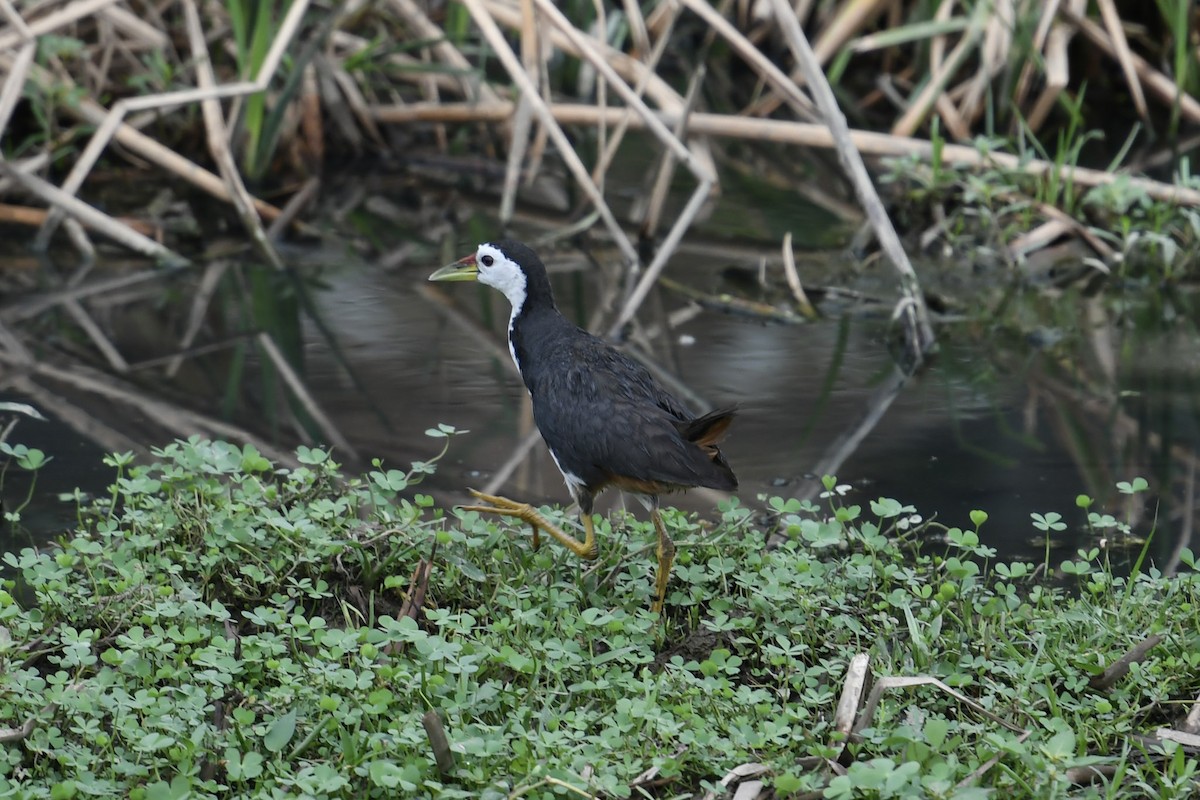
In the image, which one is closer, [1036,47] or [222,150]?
[222,150]

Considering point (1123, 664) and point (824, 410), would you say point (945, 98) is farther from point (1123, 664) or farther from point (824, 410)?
point (1123, 664)

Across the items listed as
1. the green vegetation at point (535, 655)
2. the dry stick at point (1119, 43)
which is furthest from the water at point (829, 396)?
the dry stick at point (1119, 43)

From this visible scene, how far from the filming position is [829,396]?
5.02 meters

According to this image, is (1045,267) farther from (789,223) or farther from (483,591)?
(483,591)

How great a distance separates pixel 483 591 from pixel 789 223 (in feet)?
13.6

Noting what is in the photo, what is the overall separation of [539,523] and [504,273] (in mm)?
780

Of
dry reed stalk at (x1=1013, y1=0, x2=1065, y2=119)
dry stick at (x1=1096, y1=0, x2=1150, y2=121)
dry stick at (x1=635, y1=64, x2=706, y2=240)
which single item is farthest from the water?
dry stick at (x1=1096, y1=0, x2=1150, y2=121)

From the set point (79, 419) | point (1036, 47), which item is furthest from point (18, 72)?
point (1036, 47)

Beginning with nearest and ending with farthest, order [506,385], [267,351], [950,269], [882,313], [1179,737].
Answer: [1179,737] < [506,385] < [267,351] < [882,313] < [950,269]

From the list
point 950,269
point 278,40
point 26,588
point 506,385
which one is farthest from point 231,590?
point 950,269

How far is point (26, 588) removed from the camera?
3.56 m

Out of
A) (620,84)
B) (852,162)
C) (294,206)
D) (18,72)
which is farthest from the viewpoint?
(294,206)

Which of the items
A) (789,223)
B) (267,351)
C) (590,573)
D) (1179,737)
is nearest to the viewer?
(1179,737)

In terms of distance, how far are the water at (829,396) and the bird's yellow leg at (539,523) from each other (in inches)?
23.4
